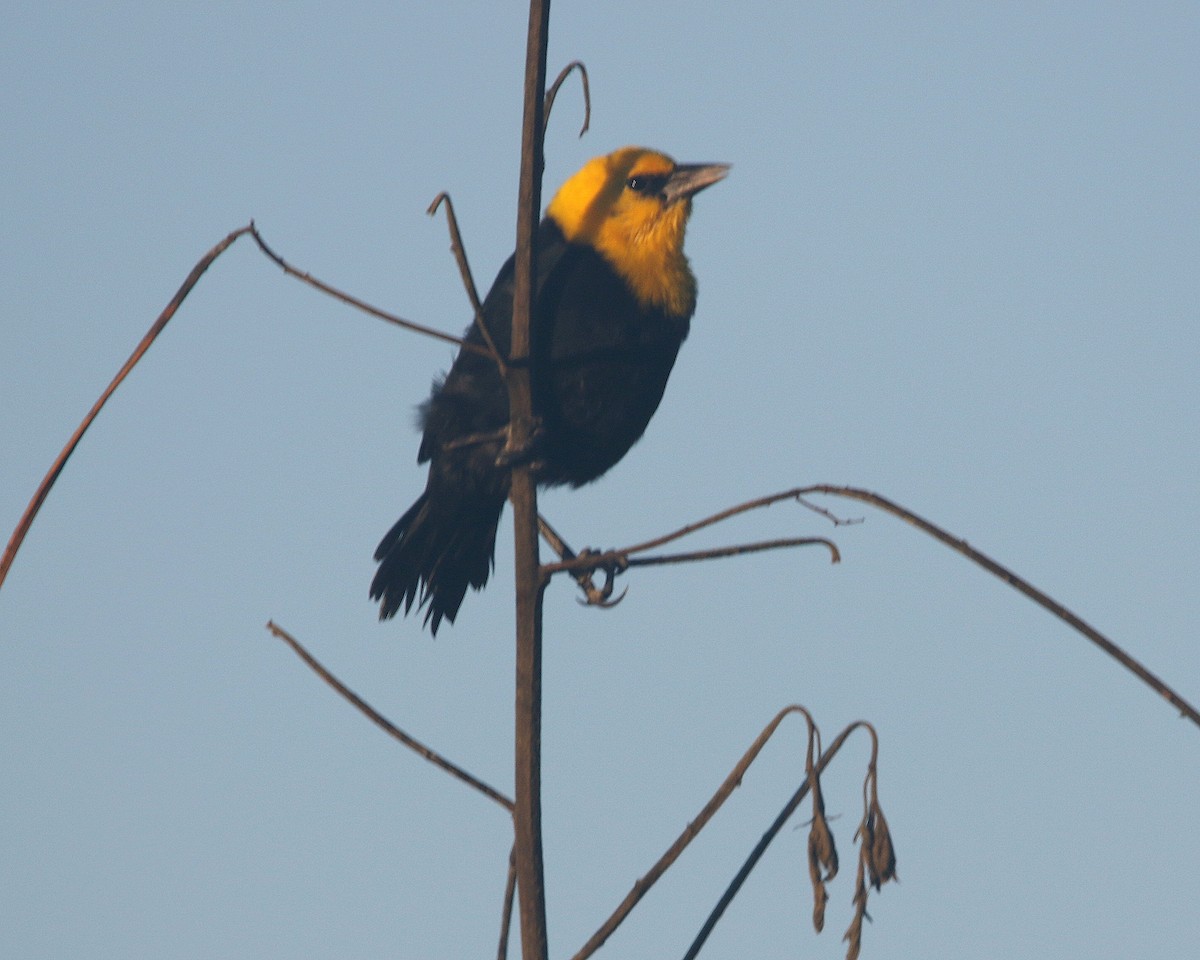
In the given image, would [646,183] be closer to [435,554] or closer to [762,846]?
[435,554]

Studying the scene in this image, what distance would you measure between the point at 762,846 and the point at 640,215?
2824mm

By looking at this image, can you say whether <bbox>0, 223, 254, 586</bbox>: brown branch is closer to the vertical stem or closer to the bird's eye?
the vertical stem

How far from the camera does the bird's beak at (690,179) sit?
4258 mm

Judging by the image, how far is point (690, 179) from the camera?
4309mm

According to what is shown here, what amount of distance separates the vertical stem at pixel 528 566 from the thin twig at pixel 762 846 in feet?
0.49

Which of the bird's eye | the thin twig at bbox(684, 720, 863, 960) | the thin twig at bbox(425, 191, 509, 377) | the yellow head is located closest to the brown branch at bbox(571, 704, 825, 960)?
the thin twig at bbox(684, 720, 863, 960)

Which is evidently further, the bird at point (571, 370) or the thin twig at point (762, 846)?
the bird at point (571, 370)

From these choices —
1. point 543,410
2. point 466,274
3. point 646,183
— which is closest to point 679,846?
point 466,274

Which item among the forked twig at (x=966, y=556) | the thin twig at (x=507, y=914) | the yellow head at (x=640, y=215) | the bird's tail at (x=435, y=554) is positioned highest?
the yellow head at (x=640, y=215)

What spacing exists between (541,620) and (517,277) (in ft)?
1.26

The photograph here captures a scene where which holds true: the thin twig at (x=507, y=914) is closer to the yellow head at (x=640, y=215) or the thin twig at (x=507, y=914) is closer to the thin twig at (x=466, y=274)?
the thin twig at (x=466, y=274)

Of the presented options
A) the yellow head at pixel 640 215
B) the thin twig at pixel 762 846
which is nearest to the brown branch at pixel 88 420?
the thin twig at pixel 762 846

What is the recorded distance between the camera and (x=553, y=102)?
1841 mm

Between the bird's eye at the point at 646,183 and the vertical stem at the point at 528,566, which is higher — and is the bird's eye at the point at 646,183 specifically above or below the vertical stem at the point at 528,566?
above
